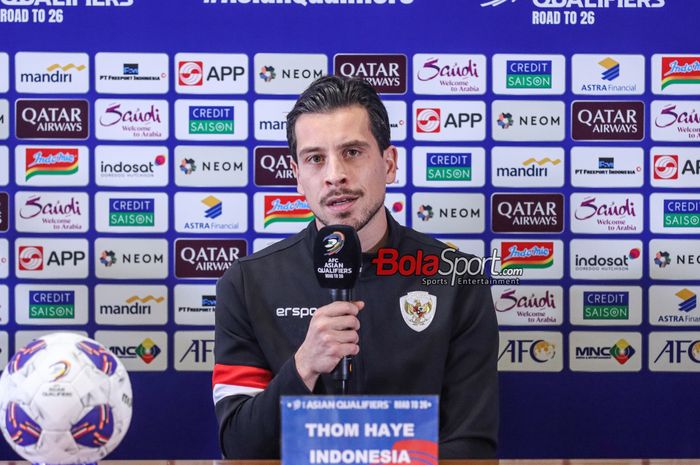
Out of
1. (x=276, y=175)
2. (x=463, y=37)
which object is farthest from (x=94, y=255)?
(x=463, y=37)

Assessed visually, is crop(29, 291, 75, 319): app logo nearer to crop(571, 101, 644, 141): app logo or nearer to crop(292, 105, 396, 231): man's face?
crop(292, 105, 396, 231): man's face

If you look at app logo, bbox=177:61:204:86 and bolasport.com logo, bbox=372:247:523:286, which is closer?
bolasport.com logo, bbox=372:247:523:286

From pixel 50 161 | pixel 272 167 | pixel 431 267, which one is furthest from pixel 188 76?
pixel 431 267

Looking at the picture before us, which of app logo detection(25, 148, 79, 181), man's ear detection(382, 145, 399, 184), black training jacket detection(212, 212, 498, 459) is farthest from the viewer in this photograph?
app logo detection(25, 148, 79, 181)

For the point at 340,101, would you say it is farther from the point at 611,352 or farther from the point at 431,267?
the point at 611,352

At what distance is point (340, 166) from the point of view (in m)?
1.49

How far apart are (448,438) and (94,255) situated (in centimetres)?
124

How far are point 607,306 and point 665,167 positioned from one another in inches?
17.0

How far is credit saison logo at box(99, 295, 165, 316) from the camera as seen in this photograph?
2201 mm

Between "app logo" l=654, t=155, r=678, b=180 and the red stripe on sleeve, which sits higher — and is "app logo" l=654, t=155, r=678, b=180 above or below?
above

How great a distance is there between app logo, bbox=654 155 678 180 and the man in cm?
92

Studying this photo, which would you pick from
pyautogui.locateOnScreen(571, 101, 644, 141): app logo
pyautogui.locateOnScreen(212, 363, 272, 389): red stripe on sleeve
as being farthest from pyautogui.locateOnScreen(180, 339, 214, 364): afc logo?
pyautogui.locateOnScreen(571, 101, 644, 141): app logo

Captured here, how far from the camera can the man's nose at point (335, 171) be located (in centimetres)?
147

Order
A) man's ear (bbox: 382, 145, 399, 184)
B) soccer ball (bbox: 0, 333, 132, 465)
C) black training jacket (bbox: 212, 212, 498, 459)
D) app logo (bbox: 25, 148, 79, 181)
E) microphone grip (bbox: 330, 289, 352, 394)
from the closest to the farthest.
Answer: soccer ball (bbox: 0, 333, 132, 465), microphone grip (bbox: 330, 289, 352, 394), black training jacket (bbox: 212, 212, 498, 459), man's ear (bbox: 382, 145, 399, 184), app logo (bbox: 25, 148, 79, 181)
